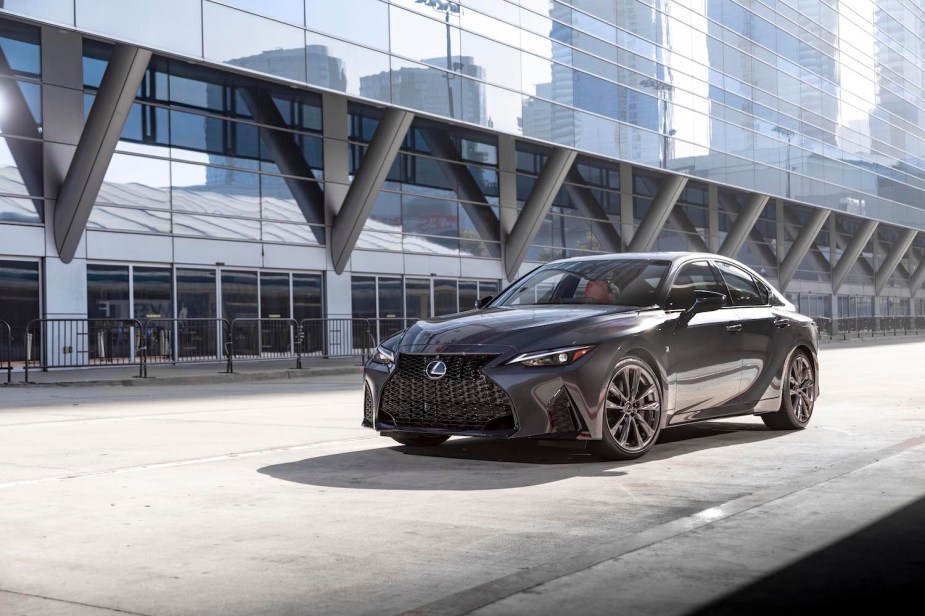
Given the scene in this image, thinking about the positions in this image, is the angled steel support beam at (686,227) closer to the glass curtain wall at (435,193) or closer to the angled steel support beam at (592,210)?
the angled steel support beam at (592,210)

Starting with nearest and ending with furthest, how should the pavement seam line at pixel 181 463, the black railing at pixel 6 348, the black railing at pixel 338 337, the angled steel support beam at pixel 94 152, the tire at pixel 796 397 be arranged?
the pavement seam line at pixel 181 463
the tire at pixel 796 397
the black railing at pixel 6 348
the angled steel support beam at pixel 94 152
the black railing at pixel 338 337

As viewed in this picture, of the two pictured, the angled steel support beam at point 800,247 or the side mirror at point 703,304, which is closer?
the side mirror at point 703,304

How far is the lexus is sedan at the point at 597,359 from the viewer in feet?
25.7

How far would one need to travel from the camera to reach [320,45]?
2791cm

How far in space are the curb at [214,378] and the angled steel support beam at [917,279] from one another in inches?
2385

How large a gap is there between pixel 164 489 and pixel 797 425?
5.64 m

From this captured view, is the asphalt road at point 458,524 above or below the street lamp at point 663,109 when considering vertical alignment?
below

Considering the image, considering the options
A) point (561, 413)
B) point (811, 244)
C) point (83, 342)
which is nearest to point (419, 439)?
point (561, 413)

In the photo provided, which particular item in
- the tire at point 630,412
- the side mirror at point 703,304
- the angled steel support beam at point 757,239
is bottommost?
the tire at point 630,412

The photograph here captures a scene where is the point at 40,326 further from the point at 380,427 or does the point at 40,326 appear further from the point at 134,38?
the point at 380,427

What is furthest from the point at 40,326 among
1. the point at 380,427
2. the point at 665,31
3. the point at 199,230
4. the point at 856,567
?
the point at 665,31

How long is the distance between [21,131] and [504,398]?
20.1 meters

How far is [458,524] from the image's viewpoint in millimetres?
5938

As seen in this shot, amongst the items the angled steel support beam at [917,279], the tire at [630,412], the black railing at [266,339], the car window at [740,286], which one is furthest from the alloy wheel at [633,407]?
the angled steel support beam at [917,279]
